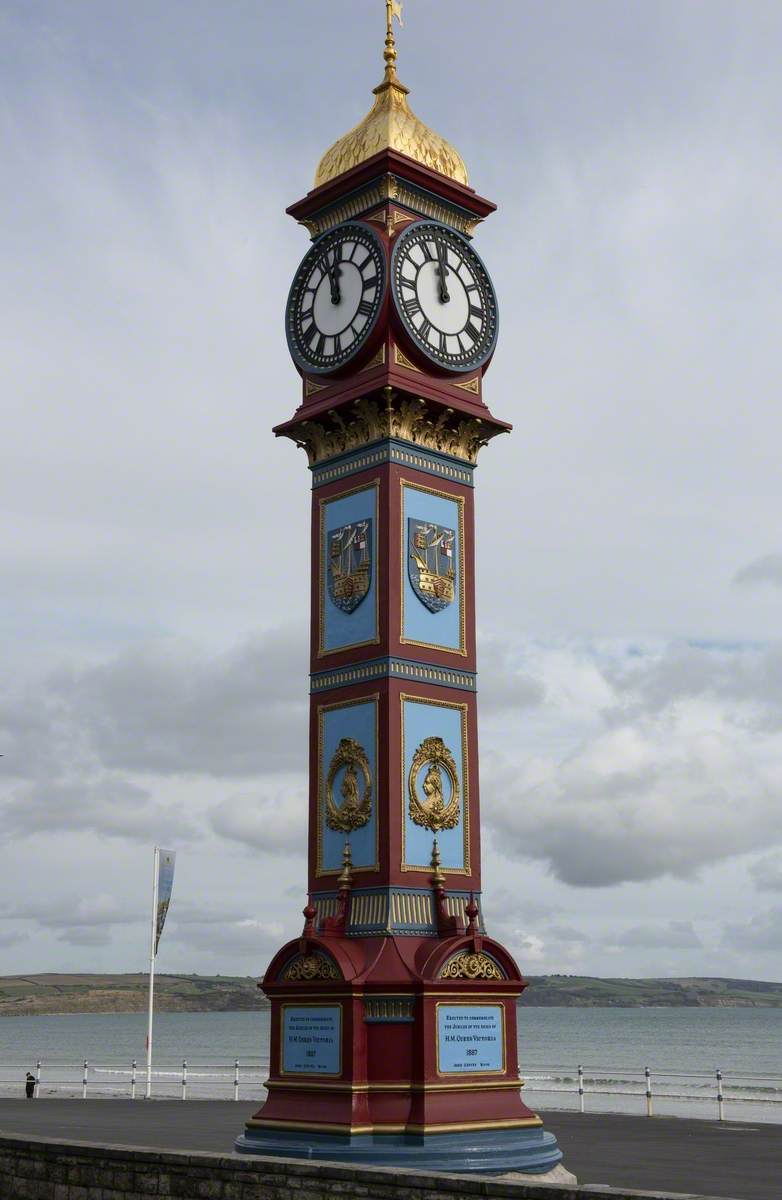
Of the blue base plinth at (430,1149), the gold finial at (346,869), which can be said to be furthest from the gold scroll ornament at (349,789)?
the blue base plinth at (430,1149)

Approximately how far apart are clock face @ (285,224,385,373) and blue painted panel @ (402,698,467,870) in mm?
5892

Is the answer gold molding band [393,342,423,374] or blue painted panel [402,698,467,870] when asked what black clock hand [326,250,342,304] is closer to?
gold molding band [393,342,423,374]

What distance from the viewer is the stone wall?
13.8m

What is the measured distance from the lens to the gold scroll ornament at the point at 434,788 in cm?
2123

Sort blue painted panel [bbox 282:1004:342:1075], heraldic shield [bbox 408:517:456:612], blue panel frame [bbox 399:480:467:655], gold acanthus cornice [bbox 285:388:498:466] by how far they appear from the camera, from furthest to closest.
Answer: gold acanthus cornice [bbox 285:388:498:466], heraldic shield [bbox 408:517:456:612], blue panel frame [bbox 399:480:467:655], blue painted panel [bbox 282:1004:342:1075]

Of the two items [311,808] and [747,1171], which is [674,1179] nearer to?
[747,1171]

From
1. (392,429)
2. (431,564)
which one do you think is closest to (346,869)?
(431,564)

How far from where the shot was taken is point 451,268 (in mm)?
23906

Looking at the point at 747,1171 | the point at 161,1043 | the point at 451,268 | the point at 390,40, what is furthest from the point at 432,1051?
the point at 161,1043

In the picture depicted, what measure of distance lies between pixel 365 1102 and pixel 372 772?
15.2 ft

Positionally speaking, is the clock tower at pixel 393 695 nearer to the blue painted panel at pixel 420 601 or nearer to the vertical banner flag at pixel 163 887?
the blue painted panel at pixel 420 601

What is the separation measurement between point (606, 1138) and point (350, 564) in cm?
1269

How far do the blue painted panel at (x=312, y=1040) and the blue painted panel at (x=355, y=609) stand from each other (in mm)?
5485

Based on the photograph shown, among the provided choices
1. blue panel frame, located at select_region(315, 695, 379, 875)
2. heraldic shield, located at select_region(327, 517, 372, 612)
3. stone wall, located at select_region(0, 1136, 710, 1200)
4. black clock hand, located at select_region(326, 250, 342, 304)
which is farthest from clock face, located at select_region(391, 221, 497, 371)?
stone wall, located at select_region(0, 1136, 710, 1200)
